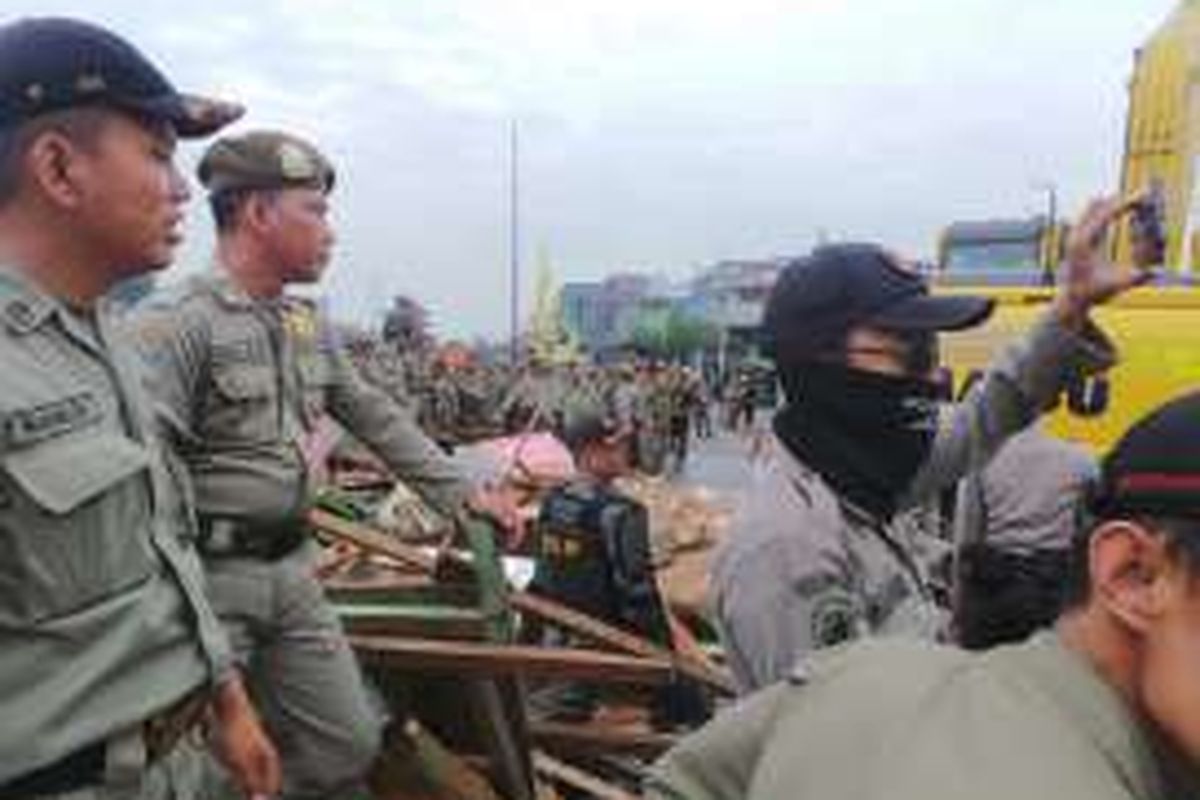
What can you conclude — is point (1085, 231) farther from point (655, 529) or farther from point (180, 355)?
point (655, 529)

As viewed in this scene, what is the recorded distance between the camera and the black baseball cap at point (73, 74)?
111 inches

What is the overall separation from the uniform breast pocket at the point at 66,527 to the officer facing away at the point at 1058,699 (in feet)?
4.63

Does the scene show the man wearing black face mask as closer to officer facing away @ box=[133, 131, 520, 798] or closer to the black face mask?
the black face mask

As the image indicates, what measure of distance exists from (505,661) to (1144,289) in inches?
114

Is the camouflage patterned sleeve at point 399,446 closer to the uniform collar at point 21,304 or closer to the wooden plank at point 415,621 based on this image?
the wooden plank at point 415,621

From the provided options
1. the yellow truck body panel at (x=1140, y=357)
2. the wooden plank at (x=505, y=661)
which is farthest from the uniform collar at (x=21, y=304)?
the yellow truck body panel at (x=1140, y=357)

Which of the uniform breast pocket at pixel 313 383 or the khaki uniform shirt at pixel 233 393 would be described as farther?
the uniform breast pocket at pixel 313 383

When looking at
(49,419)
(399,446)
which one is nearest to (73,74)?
(49,419)

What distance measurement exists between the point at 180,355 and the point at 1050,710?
3.07 metres

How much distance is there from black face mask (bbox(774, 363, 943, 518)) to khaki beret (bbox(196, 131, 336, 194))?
1.78 m

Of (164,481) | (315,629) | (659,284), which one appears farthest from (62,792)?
(659,284)

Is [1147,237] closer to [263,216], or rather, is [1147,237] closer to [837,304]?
[837,304]

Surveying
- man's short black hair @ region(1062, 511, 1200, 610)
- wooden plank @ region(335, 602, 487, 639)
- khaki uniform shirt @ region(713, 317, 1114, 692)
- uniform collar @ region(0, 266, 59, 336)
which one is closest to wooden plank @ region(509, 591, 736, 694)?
wooden plank @ region(335, 602, 487, 639)

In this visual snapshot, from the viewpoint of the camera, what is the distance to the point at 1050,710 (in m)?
1.27
